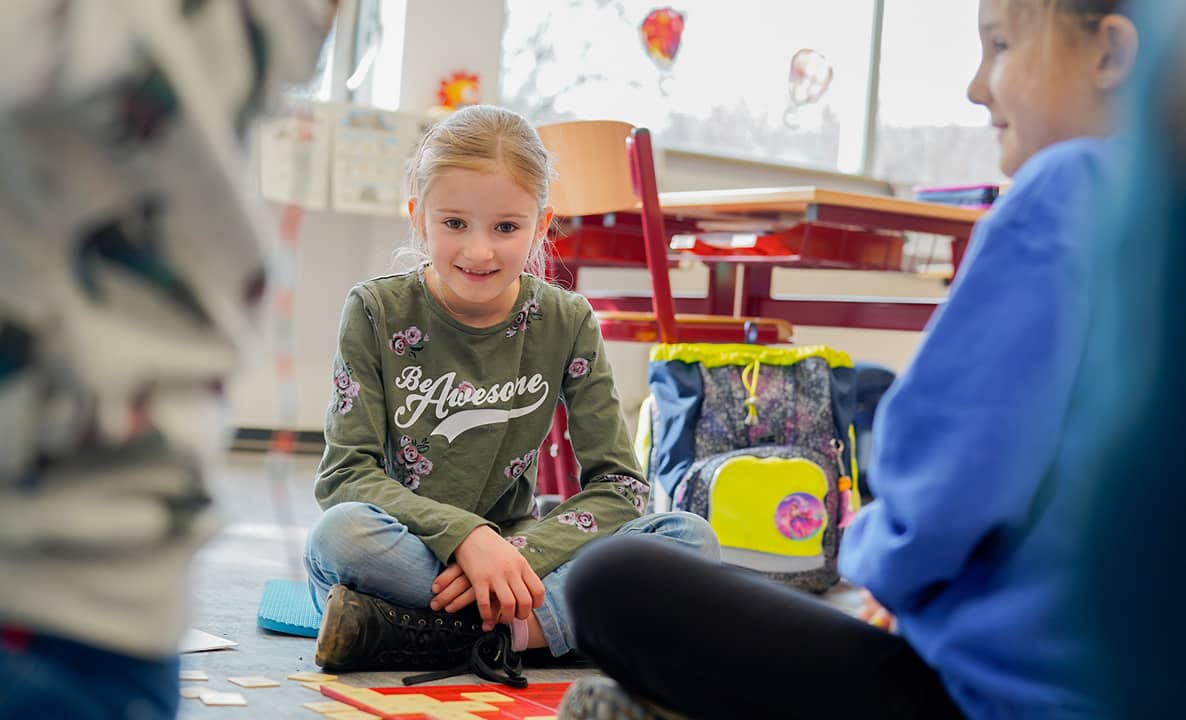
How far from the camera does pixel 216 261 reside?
50 cm

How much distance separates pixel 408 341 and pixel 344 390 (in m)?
0.10

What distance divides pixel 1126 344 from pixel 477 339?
127 centimetres

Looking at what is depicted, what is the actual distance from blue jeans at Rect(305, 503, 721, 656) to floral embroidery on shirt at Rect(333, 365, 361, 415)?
0.44 feet

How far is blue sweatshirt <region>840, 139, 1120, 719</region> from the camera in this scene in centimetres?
66

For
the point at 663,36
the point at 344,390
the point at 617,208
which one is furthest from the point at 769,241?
the point at 663,36

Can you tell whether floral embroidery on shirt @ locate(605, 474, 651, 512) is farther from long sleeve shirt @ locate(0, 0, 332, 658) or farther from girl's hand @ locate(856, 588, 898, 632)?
long sleeve shirt @ locate(0, 0, 332, 658)

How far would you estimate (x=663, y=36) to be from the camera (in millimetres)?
4586

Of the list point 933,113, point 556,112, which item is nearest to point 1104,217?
point 556,112

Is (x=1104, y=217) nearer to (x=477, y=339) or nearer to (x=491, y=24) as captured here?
(x=477, y=339)

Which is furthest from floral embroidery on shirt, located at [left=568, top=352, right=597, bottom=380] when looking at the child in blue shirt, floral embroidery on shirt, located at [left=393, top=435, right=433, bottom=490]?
the child in blue shirt

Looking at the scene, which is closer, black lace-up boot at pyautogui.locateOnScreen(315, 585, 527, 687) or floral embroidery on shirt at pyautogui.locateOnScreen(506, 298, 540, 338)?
black lace-up boot at pyautogui.locateOnScreen(315, 585, 527, 687)

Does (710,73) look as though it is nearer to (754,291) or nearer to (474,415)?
(754,291)

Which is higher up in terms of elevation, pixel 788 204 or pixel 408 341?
pixel 788 204

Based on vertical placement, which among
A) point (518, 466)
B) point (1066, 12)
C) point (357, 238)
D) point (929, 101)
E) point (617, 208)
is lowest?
point (518, 466)
